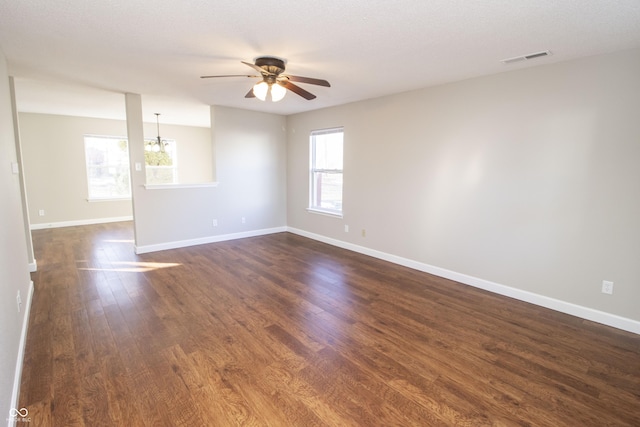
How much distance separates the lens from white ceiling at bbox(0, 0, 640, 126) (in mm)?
1974

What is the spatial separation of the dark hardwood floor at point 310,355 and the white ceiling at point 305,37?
236cm

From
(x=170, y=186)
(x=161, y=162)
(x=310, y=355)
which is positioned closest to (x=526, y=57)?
(x=310, y=355)

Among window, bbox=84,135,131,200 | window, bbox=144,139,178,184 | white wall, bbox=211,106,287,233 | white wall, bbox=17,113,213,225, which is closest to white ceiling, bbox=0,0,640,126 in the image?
white wall, bbox=211,106,287,233

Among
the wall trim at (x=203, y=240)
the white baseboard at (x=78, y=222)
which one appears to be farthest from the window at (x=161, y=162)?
→ the wall trim at (x=203, y=240)

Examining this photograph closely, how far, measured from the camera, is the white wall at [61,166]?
20.9 feet

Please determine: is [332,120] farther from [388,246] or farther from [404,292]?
[404,292]

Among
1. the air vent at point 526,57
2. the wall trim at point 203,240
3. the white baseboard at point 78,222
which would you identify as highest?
the air vent at point 526,57

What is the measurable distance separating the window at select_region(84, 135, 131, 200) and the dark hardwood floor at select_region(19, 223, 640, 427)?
155 inches

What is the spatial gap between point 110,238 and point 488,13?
653 cm

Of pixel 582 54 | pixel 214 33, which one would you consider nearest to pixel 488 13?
pixel 582 54

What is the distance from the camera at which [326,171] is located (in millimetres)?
5578

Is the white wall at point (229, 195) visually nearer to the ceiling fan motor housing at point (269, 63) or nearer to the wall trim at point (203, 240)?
the wall trim at point (203, 240)

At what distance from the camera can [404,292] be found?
3498 mm
